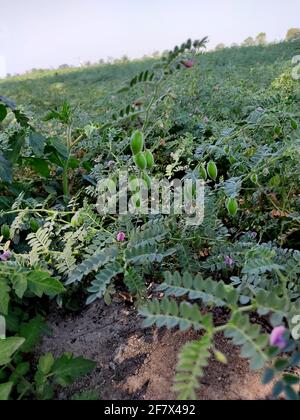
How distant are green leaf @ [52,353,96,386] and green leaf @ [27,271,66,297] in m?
0.15

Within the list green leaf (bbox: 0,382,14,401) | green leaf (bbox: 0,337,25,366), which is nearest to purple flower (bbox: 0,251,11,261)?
green leaf (bbox: 0,337,25,366)

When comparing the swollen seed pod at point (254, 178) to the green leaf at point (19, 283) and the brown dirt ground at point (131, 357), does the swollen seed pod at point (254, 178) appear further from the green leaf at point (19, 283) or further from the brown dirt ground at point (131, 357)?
the green leaf at point (19, 283)

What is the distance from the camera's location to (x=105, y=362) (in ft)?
3.34

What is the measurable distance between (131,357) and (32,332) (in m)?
0.23

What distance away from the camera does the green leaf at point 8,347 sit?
910 mm

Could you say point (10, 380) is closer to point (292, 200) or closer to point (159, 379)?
point (159, 379)

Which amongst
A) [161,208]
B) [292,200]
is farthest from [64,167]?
[292,200]

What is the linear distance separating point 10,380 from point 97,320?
0.27 meters

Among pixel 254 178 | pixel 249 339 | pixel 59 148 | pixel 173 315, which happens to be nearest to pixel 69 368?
pixel 173 315

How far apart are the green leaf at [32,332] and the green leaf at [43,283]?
0.08m

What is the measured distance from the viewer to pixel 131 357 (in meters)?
1.01

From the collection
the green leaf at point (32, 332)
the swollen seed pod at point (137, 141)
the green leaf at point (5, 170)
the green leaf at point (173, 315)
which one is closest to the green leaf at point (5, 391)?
the green leaf at point (32, 332)

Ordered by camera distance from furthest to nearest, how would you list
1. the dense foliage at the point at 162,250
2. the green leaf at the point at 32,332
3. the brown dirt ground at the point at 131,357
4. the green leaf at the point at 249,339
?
the green leaf at the point at 32,332
the brown dirt ground at the point at 131,357
the dense foliage at the point at 162,250
the green leaf at the point at 249,339

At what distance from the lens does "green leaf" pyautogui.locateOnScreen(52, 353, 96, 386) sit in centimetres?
92
